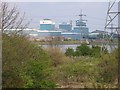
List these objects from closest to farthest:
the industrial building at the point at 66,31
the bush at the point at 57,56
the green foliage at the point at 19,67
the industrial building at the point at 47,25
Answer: the green foliage at the point at 19,67
the bush at the point at 57,56
the industrial building at the point at 47,25
the industrial building at the point at 66,31

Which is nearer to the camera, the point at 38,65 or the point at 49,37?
the point at 38,65

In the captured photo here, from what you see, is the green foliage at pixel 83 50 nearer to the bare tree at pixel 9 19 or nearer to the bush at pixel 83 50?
the bush at pixel 83 50

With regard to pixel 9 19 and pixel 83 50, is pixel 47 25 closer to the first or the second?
pixel 83 50

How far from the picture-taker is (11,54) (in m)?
4.70

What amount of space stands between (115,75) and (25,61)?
1.45 meters

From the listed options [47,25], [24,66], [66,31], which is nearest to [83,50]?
[47,25]

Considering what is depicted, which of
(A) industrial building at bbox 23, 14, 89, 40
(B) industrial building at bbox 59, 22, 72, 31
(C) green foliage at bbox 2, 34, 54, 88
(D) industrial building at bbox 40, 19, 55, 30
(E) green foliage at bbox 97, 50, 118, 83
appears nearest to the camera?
(C) green foliage at bbox 2, 34, 54, 88

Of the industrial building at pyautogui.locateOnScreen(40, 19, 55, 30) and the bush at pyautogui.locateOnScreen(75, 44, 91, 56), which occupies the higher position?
the industrial building at pyautogui.locateOnScreen(40, 19, 55, 30)

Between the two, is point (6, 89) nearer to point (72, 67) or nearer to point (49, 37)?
point (72, 67)

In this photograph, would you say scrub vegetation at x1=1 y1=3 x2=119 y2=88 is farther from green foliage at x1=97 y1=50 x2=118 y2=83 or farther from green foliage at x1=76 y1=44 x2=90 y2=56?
green foliage at x1=76 y1=44 x2=90 y2=56

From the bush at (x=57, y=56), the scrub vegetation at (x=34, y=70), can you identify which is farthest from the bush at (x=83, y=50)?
the scrub vegetation at (x=34, y=70)

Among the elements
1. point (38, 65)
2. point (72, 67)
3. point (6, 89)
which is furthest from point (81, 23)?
point (6, 89)

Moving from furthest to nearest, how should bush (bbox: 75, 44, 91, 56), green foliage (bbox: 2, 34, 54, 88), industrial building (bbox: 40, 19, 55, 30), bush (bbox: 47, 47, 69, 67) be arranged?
bush (bbox: 75, 44, 91, 56), industrial building (bbox: 40, 19, 55, 30), bush (bbox: 47, 47, 69, 67), green foliage (bbox: 2, 34, 54, 88)

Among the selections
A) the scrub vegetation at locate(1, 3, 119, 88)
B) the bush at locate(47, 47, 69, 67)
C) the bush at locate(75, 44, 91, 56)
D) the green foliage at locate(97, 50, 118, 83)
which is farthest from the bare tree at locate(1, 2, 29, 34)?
the bush at locate(75, 44, 91, 56)
